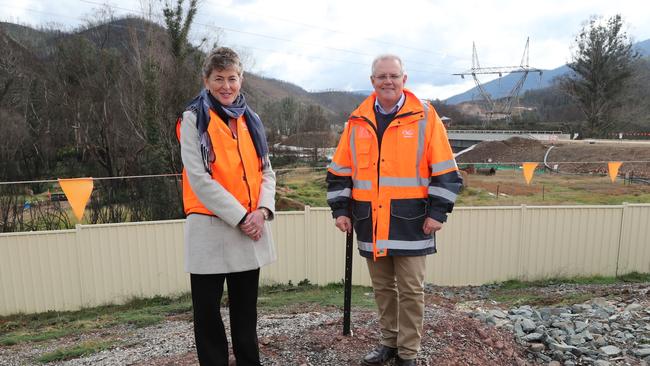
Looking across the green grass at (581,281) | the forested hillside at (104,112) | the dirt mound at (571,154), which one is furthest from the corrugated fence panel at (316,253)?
the dirt mound at (571,154)

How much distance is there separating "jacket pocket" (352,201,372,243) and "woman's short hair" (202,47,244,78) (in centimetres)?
105

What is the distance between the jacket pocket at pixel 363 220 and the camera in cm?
253

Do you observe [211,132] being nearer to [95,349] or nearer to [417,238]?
[417,238]

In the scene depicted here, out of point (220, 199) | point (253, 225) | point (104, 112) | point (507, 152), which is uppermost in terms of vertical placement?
point (104, 112)

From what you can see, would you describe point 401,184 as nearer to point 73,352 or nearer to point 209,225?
point 209,225

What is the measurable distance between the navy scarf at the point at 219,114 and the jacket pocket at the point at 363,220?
643mm

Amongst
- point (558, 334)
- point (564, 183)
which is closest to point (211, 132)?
point (558, 334)

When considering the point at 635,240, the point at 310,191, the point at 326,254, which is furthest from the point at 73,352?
the point at 310,191

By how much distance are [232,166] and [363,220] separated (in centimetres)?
87

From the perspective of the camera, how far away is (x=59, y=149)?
2595 centimetres

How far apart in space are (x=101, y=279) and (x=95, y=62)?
23424 mm

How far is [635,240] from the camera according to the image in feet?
29.2

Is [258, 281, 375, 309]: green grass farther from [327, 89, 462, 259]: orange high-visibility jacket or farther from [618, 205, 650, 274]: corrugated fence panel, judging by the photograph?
[618, 205, 650, 274]: corrugated fence panel

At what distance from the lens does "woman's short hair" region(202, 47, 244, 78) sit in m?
2.10
